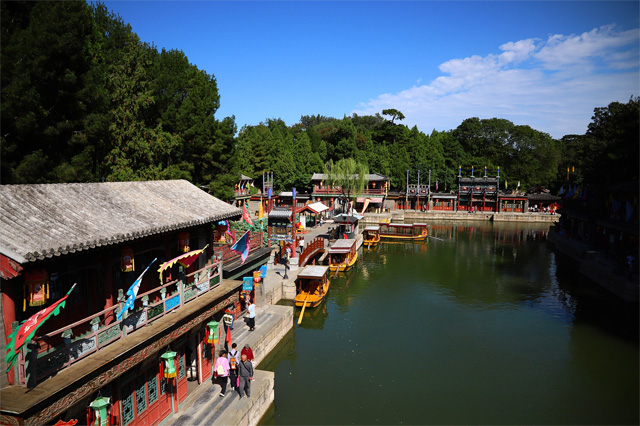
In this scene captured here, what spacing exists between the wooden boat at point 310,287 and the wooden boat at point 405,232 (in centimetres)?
2451

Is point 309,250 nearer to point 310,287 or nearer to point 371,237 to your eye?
point 310,287

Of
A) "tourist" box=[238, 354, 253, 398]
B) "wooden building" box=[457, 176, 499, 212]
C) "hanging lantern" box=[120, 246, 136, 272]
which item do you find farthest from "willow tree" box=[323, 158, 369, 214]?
"hanging lantern" box=[120, 246, 136, 272]

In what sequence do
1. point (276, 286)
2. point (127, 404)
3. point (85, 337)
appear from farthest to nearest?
point (276, 286), point (127, 404), point (85, 337)

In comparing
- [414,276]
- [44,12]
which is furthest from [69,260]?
[414,276]

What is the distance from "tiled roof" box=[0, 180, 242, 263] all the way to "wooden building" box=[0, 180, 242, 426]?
3cm

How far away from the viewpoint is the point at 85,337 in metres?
9.26

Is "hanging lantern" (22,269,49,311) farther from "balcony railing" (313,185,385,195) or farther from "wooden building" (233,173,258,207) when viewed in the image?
"balcony railing" (313,185,385,195)

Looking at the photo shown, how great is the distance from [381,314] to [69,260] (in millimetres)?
19983

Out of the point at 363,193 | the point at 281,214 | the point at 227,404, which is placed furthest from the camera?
the point at 363,193

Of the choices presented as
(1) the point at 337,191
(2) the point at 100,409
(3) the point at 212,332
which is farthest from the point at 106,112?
(1) the point at 337,191

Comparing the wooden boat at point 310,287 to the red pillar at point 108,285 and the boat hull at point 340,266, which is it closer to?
the boat hull at point 340,266

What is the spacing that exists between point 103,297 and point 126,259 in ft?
A: 3.87

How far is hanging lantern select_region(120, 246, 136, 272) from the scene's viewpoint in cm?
1120

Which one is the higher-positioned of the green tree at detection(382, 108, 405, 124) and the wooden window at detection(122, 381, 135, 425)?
the green tree at detection(382, 108, 405, 124)
